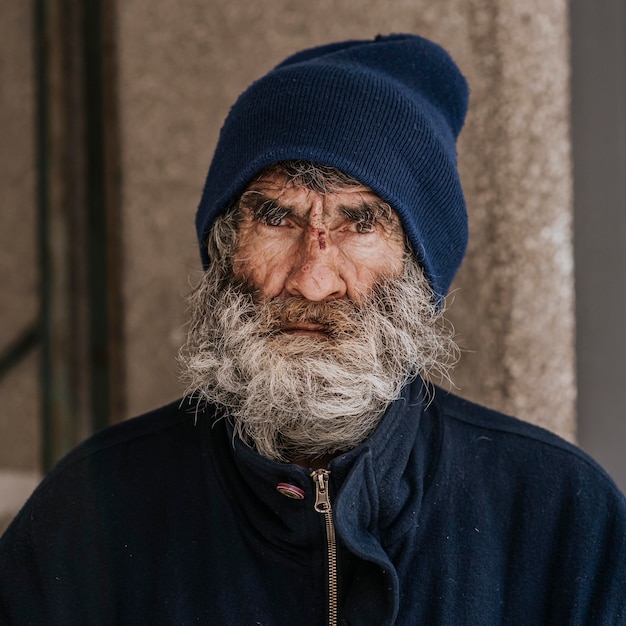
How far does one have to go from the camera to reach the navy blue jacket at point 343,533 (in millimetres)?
1767

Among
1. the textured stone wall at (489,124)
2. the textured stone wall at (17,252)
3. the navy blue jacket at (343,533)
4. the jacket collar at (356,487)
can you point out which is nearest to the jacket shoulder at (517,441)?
the navy blue jacket at (343,533)

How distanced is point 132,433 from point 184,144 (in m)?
1.14

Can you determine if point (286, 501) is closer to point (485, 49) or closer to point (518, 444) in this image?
point (518, 444)

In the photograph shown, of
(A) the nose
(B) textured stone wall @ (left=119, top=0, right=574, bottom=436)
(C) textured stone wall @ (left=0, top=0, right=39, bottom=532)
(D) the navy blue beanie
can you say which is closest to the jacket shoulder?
(D) the navy blue beanie

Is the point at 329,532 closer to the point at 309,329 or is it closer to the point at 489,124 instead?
the point at 309,329

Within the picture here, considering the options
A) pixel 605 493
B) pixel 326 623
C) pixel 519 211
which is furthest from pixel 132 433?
pixel 519 211

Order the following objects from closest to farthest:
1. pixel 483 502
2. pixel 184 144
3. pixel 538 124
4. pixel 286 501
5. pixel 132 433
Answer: pixel 286 501 → pixel 483 502 → pixel 132 433 → pixel 538 124 → pixel 184 144

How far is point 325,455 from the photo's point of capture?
2021mm

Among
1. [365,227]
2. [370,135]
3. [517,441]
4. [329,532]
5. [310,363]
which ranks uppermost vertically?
[370,135]

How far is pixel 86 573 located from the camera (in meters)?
1.90

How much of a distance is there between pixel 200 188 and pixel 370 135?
1.08 meters

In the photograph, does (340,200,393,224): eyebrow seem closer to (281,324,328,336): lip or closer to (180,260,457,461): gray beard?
(180,260,457,461): gray beard

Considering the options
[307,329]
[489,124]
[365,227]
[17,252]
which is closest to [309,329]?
[307,329]

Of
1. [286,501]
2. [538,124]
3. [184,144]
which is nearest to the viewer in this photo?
[286,501]
